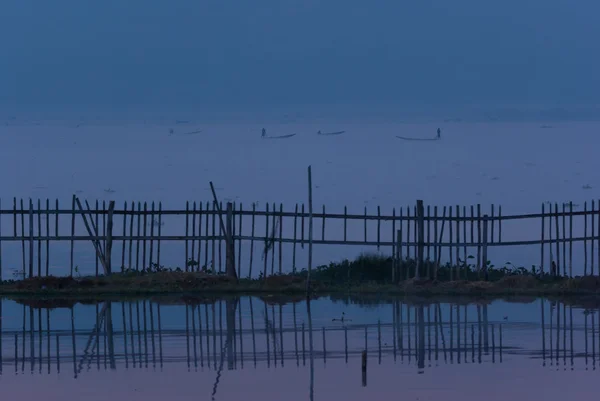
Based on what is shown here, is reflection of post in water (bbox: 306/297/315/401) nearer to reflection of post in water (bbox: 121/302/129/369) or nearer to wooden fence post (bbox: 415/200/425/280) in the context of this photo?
reflection of post in water (bbox: 121/302/129/369)

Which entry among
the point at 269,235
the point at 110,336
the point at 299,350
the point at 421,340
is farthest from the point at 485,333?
the point at 269,235

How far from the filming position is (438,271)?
23.7 m

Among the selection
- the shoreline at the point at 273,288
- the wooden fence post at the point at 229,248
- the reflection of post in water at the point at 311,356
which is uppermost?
the wooden fence post at the point at 229,248

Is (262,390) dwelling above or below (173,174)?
below

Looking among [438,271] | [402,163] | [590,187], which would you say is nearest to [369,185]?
[590,187]

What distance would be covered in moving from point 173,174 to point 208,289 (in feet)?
191

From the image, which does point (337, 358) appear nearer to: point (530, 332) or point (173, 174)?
point (530, 332)

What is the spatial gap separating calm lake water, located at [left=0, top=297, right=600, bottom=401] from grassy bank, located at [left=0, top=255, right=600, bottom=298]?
68cm

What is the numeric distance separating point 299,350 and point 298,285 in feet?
19.9

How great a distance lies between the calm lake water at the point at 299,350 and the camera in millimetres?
14078

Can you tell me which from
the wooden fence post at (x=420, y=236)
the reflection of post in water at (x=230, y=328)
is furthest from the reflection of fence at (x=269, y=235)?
the reflection of post in water at (x=230, y=328)

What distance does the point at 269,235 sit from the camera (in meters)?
40.4

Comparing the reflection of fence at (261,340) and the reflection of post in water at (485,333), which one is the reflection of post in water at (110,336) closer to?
the reflection of fence at (261,340)

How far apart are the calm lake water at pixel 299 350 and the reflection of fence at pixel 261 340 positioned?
0.8 inches
